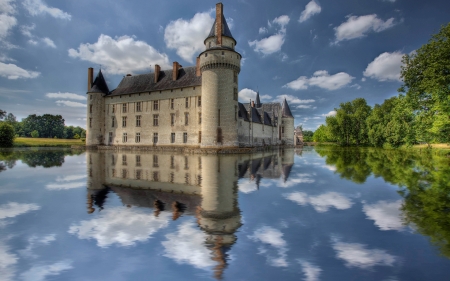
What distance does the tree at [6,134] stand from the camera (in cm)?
4000

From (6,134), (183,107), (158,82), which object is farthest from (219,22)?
(6,134)

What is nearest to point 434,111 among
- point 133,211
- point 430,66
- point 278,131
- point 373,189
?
point 430,66

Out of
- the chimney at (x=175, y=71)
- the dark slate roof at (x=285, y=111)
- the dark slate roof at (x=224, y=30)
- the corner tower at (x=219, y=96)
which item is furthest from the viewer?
the dark slate roof at (x=285, y=111)

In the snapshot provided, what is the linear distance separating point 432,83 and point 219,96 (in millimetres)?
21520

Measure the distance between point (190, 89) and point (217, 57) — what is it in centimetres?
723

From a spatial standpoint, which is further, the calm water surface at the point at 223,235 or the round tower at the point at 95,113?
the round tower at the point at 95,113

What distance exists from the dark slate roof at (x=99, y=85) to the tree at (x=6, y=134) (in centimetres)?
1439

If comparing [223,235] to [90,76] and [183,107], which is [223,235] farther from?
[90,76]

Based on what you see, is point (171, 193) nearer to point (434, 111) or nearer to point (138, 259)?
point (138, 259)

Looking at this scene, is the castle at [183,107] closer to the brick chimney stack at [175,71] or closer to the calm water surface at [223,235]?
the brick chimney stack at [175,71]

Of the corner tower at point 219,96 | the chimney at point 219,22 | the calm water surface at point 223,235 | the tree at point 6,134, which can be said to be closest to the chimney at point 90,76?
the tree at point 6,134

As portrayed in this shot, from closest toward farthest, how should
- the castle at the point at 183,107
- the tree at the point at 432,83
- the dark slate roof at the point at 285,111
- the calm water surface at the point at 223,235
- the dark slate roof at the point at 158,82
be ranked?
the calm water surface at the point at 223,235
the tree at the point at 432,83
the castle at the point at 183,107
the dark slate roof at the point at 158,82
the dark slate roof at the point at 285,111

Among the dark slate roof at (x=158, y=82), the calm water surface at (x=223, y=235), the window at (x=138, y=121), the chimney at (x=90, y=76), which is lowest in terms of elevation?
the calm water surface at (x=223, y=235)

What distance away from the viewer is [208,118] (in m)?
31.5
